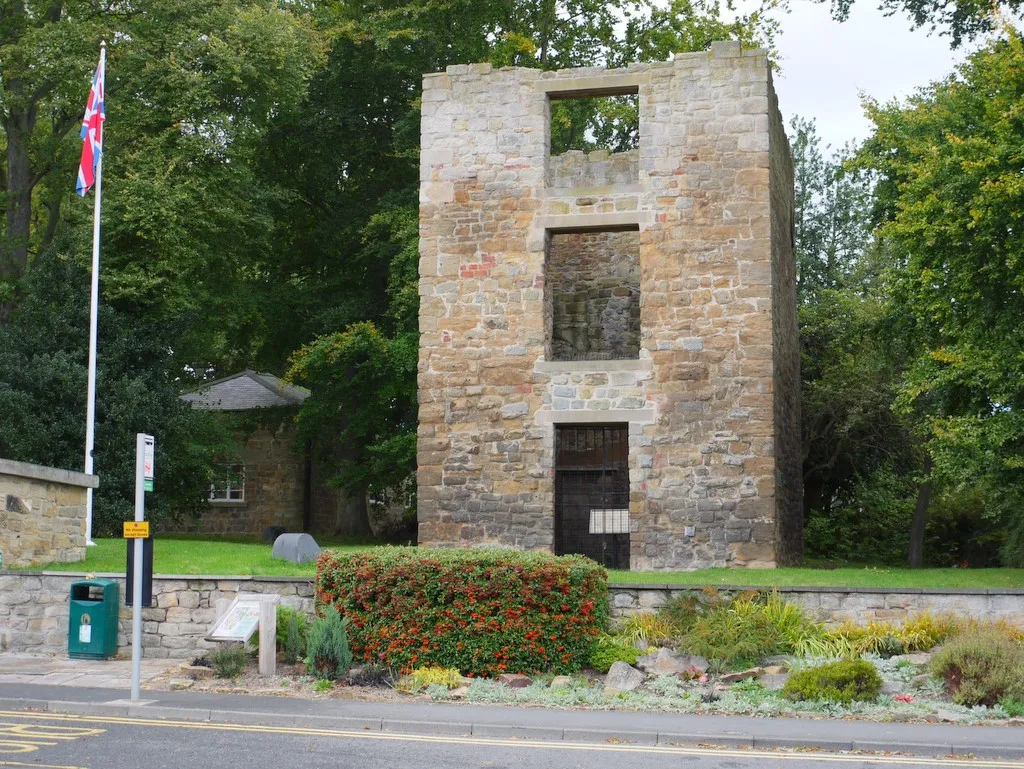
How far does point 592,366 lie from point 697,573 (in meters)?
4.02

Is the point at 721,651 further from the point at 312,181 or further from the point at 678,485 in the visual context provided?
the point at 312,181

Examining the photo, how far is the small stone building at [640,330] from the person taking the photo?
62.6 ft

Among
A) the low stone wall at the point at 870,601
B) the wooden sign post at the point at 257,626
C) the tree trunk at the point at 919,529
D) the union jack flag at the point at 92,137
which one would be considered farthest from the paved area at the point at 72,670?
the tree trunk at the point at 919,529

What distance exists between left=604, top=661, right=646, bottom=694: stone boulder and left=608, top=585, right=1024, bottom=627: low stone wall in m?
1.34

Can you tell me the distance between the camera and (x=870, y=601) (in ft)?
43.1

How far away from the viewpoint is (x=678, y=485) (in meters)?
19.1

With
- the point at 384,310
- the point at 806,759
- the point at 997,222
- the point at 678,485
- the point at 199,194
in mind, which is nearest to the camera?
the point at 806,759

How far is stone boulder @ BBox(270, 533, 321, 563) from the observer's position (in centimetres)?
1736

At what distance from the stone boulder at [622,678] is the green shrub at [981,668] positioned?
2854mm

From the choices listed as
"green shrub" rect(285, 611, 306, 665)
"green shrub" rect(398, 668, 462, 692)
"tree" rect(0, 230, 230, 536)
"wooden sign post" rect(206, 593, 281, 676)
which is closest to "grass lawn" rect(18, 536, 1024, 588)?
"green shrub" rect(285, 611, 306, 665)

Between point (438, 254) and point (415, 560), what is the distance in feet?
29.3

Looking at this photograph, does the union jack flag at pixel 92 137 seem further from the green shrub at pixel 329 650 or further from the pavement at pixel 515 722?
the green shrub at pixel 329 650

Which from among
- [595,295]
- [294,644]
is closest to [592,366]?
[595,295]

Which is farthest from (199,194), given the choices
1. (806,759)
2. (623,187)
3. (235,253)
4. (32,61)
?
(806,759)
